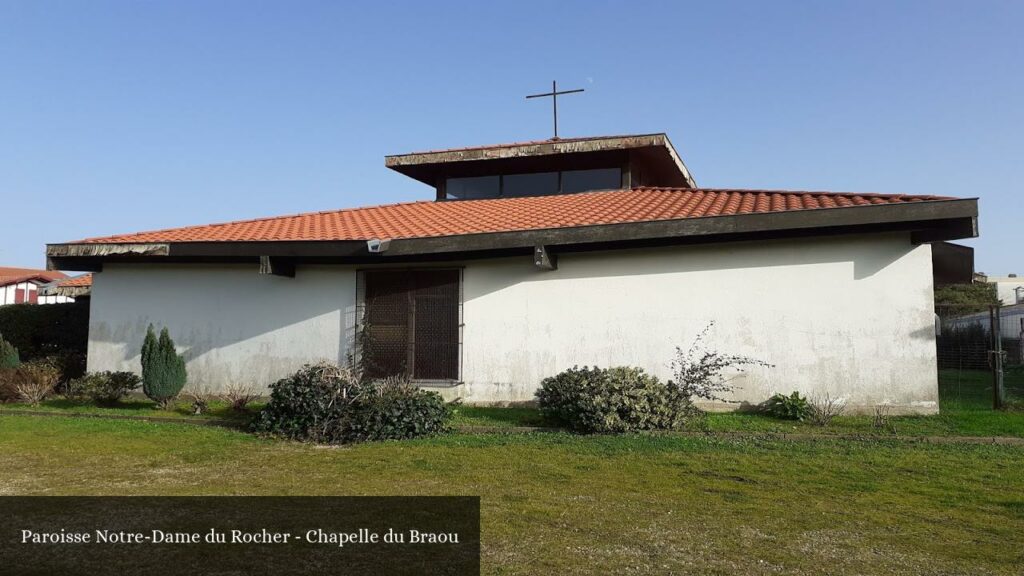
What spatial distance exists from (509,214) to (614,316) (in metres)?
3.02

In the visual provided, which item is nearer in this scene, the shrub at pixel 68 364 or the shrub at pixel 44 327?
the shrub at pixel 68 364

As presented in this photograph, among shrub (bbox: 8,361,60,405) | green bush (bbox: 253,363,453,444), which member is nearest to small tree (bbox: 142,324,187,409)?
shrub (bbox: 8,361,60,405)

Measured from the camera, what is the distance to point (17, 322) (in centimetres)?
1554

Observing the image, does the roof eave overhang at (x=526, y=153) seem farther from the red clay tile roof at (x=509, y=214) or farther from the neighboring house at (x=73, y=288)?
the neighboring house at (x=73, y=288)

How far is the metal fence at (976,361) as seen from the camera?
10258 millimetres

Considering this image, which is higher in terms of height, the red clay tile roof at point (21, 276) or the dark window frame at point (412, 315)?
the red clay tile roof at point (21, 276)

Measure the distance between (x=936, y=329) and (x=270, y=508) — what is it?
8.94 metres

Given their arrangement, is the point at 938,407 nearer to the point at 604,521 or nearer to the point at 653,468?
the point at 653,468

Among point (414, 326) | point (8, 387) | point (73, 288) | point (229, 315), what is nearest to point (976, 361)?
point (414, 326)

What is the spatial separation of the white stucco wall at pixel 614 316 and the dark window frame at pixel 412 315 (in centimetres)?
9

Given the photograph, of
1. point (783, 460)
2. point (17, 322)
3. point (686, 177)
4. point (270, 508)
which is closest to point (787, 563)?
point (783, 460)

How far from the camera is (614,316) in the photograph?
11.4 m

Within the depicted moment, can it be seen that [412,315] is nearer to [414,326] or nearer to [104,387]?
[414,326]

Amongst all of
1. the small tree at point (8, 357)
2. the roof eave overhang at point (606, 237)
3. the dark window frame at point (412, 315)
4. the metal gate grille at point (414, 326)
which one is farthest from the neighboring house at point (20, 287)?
the metal gate grille at point (414, 326)
